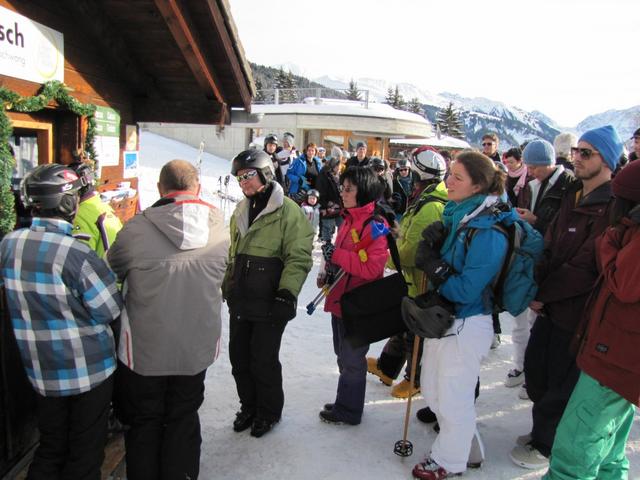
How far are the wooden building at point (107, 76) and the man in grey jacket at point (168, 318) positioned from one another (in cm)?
70

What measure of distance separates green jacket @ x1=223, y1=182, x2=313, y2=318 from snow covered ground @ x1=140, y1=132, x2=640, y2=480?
38.7 inches

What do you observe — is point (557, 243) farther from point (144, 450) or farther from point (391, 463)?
point (144, 450)

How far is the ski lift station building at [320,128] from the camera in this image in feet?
84.5

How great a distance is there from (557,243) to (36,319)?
3.20 m

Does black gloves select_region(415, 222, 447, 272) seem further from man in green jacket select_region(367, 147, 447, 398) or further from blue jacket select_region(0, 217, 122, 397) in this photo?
blue jacket select_region(0, 217, 122, 397)

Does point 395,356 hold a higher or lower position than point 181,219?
lower

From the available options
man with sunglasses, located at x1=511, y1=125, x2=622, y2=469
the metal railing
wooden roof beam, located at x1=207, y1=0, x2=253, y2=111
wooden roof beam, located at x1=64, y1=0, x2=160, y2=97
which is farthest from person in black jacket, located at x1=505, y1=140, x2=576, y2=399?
Result: the metal railing

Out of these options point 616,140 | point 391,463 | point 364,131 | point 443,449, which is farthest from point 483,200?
point 364,131

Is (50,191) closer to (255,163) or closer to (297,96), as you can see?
(255,163)

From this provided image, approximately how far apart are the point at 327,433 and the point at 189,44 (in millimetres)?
3692

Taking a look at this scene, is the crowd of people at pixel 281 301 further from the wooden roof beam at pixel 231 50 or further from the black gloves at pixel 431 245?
the wooden roof beam at pixel 231 50

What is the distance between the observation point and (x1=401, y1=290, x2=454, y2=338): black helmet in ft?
8.58

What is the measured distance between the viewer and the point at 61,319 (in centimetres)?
212

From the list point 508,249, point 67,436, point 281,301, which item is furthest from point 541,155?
point 67,436
